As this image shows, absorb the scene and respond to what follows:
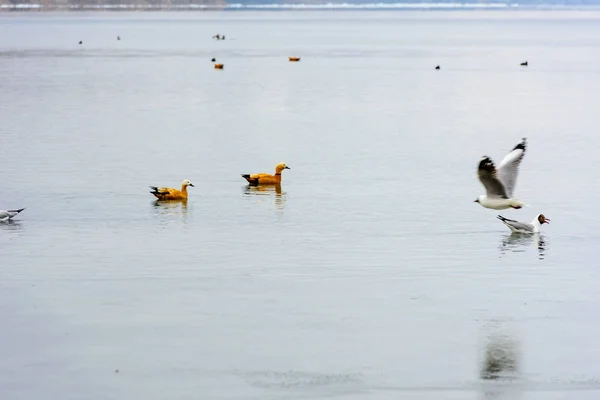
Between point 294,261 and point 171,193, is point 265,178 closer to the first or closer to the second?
point 171,193

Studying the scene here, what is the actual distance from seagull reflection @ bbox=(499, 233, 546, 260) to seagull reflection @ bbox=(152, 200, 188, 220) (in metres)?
5.17

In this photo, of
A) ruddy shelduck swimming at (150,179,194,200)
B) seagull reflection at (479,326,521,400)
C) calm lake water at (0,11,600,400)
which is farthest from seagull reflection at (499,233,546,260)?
ruddy shelduck swimming at (150,179,194,200)

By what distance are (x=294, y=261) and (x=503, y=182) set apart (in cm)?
372

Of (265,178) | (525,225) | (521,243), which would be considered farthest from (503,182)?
(265,178)

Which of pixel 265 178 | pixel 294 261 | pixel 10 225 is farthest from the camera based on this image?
pixel 265 178

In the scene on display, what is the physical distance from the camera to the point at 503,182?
1877 cm

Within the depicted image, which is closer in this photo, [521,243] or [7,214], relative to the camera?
[521,243]

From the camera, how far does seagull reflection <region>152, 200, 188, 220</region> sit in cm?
2095

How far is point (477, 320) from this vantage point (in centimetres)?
1372

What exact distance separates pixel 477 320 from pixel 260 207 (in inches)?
330

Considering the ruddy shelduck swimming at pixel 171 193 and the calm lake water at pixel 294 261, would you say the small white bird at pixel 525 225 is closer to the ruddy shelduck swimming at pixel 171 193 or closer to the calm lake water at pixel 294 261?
the calm lake water at pixel 294 261

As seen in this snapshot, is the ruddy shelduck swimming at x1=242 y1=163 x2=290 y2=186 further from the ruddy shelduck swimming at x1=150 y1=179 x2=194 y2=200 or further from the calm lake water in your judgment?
the ruddy shelduck swimming at x1=150 y1=179 x2=194 y2=200

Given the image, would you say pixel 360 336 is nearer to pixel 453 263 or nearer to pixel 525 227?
pixel 453 263

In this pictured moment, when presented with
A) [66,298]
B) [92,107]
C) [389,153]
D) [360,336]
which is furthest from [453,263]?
[92,107]
